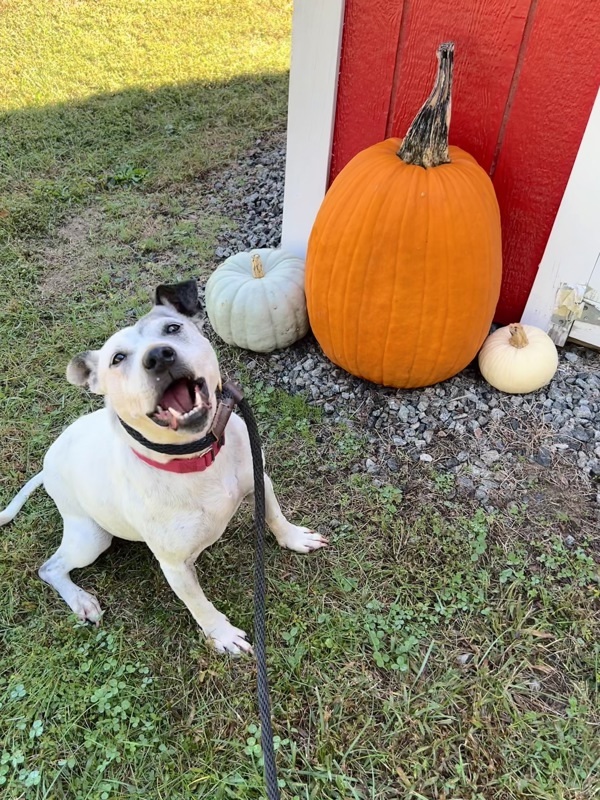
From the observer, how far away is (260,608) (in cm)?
220

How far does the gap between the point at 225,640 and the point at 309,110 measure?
2.94 meters

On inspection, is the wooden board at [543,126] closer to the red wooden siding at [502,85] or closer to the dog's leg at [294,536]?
the red wooden siding at [502,85]

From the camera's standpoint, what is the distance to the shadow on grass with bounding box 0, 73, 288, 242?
5.66 metres

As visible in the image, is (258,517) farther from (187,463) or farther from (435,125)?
(435,125)

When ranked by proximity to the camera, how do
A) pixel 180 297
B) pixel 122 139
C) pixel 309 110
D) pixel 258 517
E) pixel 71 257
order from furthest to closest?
1. pixel 122 139
2. pixel 71 257
3. pixel 309 110
4. pixel 258 517
5. pixel 180 297

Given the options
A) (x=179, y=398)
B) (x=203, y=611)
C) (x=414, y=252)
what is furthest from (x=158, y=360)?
(x=414, y=252)

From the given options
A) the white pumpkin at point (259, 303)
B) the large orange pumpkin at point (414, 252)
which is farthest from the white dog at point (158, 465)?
the white pumpkin at point (259, 303)

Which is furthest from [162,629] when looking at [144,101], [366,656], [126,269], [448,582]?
[144,101]

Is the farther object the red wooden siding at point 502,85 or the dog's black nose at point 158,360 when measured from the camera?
the red wooden siding at point 502,85

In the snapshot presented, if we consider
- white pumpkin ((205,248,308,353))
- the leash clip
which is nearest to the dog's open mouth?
the leash clip

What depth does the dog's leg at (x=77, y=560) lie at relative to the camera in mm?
2785

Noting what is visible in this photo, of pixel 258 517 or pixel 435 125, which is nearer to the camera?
pixel 258 517

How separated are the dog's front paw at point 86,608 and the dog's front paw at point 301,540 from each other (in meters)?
0.89

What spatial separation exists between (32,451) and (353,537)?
6.32 feet
